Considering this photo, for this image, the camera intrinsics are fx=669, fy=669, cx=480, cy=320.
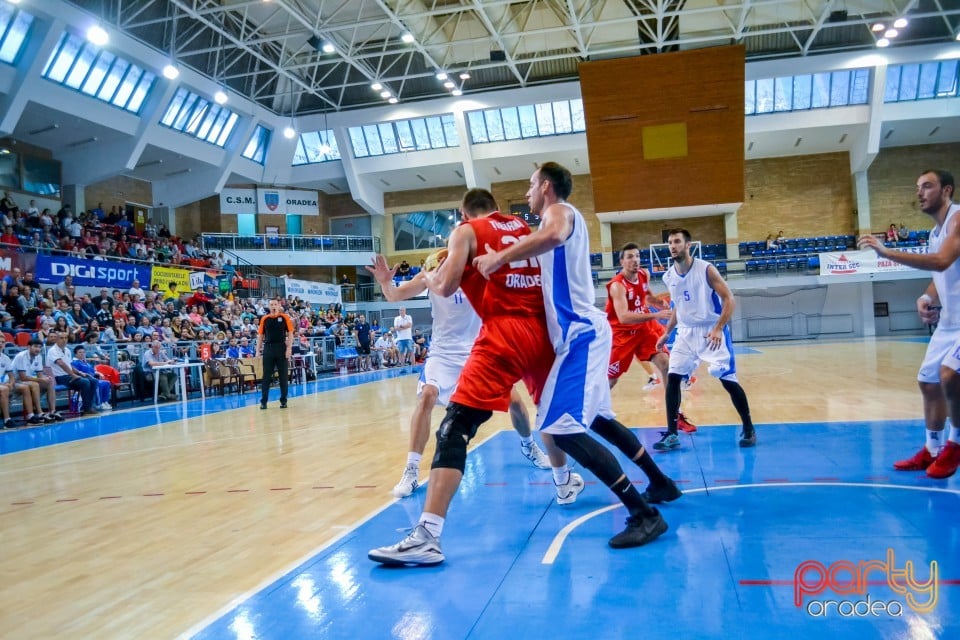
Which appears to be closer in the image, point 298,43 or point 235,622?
point 235,622

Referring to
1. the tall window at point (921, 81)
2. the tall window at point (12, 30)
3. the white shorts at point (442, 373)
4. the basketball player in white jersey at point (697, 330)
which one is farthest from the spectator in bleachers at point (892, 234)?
the tall window at point (12, 30)

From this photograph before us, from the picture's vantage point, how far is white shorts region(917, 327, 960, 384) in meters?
3.94

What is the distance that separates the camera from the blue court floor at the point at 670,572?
2.29 meters

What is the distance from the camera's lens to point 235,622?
249 cm

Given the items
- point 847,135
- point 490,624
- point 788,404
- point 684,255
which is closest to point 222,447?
point 684,255

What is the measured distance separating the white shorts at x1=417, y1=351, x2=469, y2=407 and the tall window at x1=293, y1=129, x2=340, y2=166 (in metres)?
28.5

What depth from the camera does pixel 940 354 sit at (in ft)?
13.4

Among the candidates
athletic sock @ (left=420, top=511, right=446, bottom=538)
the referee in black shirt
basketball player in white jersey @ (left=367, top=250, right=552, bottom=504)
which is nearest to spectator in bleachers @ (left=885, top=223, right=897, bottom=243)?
the referee in black shirt

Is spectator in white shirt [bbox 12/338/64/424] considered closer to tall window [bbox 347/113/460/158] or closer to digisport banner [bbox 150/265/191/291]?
digisport banner [bbox 150/265/191/291]

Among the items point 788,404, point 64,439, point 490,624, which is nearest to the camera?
point 490,624

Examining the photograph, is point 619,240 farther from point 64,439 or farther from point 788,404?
point 64,439

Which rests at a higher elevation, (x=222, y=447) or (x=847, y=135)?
(x=847, y=135)

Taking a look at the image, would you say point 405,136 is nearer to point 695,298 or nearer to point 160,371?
point 160,371

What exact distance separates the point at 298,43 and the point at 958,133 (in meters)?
27.3
